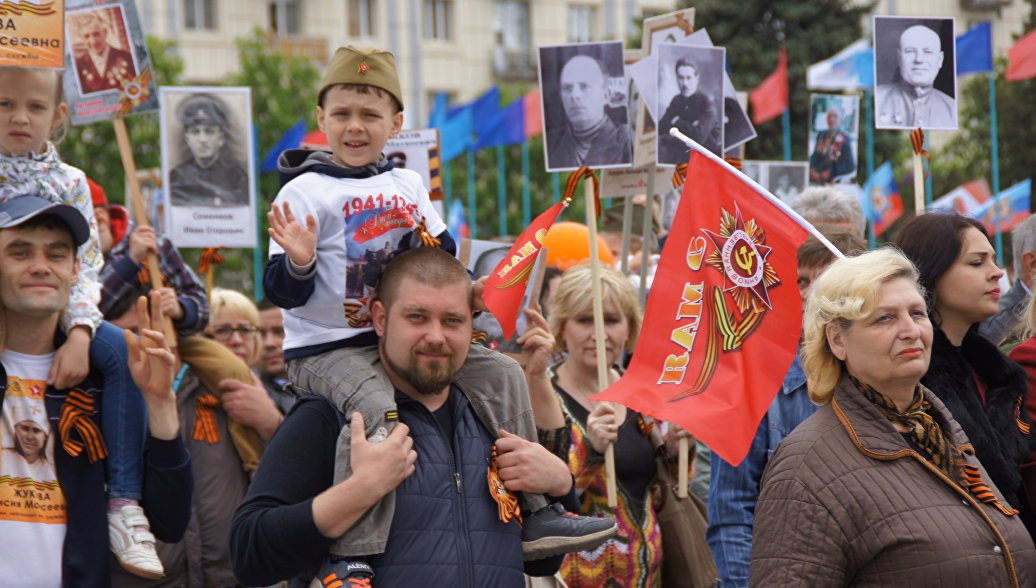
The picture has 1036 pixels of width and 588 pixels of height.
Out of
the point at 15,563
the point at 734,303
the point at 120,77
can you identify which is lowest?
the point at 15,563

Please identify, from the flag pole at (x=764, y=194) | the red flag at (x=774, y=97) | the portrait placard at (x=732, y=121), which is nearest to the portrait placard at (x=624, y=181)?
the portrait placard at (x=732, y=121)

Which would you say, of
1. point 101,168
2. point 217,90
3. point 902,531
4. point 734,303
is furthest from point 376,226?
point 101,168

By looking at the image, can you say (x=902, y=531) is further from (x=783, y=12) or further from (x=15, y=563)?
(x=783, y=12)

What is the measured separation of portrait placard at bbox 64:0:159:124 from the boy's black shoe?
9.45ft

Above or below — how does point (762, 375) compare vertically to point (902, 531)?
above

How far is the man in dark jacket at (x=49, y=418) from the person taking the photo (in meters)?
4.41

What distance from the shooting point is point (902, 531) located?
3.68m

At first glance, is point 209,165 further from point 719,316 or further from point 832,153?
point 719,316

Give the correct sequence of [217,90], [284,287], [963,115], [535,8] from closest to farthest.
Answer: [284,287]
[217,90]
[963,115]
[535,8]

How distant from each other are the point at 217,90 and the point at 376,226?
3652 mm

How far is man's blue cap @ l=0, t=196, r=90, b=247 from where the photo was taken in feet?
14.5

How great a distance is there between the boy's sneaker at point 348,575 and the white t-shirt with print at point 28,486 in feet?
3.63

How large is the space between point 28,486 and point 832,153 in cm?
584

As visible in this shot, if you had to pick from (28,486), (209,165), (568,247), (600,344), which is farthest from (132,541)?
(568,247)
